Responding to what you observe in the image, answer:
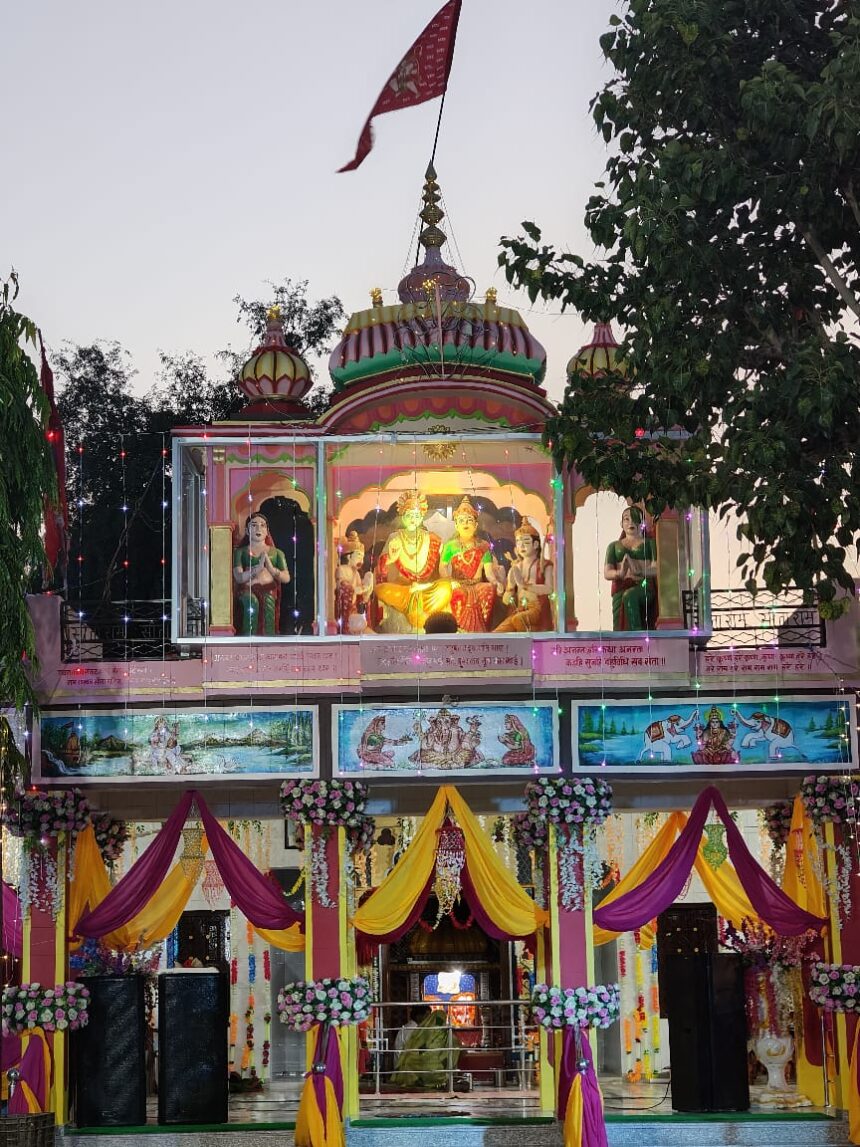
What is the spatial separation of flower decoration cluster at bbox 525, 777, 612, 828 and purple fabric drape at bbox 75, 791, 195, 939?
10.1ft

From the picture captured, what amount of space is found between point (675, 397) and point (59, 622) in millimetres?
6513

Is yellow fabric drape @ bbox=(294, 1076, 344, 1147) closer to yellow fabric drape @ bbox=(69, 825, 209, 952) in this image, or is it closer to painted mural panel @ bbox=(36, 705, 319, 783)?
yellow fabric drape @ bbox=(69, 825, 209, 952)

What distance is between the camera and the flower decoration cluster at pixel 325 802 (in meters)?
15.6

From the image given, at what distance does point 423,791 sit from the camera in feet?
57.9

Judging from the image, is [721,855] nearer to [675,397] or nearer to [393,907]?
[393,907]

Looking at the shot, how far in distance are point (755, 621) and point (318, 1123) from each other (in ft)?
19.1

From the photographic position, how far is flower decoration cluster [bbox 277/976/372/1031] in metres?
15.4

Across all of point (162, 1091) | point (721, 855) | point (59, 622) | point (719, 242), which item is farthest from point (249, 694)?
point (719, 242)

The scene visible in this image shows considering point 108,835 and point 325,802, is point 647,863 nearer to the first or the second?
point 325,802

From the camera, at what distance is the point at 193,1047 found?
1612cm

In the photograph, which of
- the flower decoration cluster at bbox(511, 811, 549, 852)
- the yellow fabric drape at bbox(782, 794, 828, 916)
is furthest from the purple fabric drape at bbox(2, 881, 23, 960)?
the yellow fabric drape at bbox(782, 794, 828, 916)

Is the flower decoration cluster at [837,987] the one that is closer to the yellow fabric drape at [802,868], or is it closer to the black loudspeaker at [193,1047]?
the yellow fabric drape at [802,868]

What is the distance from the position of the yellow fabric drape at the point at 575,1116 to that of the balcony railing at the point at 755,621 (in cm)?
403

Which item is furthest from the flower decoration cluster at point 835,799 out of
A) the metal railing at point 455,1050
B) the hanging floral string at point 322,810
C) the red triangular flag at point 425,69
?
the red triangular flag at point 425,69
